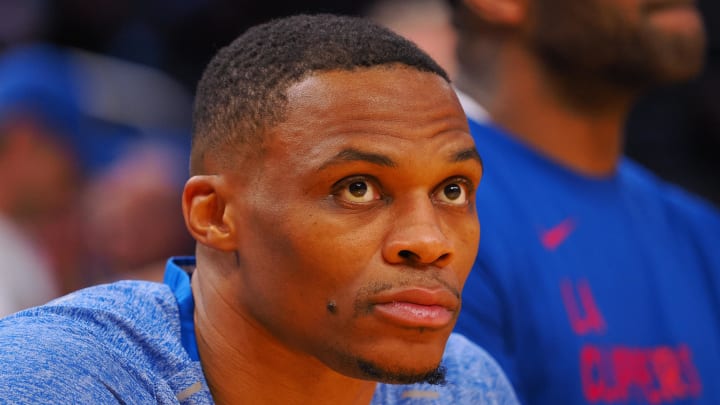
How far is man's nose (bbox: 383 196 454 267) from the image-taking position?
1.81m

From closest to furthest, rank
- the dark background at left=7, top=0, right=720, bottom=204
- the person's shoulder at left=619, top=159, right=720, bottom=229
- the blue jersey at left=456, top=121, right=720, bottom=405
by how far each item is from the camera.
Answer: the blue jersey at left=456, top=121, right=720, bottom=405 < the person's shoulder at left=619, top=159, right=720, bottom=229 < the dark background at left=7, top=0, right=720, bottom=204

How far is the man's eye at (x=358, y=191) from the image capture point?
6.14 ft

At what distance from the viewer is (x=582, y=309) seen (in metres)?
2.99

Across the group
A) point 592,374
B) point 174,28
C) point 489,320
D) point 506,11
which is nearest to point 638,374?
point 592,374

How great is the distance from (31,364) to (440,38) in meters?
3.35

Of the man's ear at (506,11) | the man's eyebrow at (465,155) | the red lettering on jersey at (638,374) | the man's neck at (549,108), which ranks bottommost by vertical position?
the red lettering on jersey at (638,374)

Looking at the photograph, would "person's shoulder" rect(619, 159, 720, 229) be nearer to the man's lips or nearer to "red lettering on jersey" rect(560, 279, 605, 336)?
"red lettering on jersey" rect(560, 279, 605, 336)

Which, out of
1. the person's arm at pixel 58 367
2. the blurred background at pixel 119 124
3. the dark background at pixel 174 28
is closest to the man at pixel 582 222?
the blurred background at pixel 119 124

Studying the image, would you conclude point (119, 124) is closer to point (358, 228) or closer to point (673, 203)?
point (673, 203)

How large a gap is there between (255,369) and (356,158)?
1.28ft

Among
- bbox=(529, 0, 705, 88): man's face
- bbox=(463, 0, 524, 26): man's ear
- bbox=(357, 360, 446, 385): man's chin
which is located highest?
bbox=(357, 360, 446, 385): man's chin

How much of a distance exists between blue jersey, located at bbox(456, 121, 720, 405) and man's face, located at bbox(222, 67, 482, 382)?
89cm

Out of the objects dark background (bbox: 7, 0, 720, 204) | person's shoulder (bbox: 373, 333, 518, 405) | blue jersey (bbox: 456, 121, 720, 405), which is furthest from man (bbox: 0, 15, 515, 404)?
dark background (bbox: 7, 0, 720, 204)

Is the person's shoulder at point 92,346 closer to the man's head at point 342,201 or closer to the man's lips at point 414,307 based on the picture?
the man's head at point 342,201
